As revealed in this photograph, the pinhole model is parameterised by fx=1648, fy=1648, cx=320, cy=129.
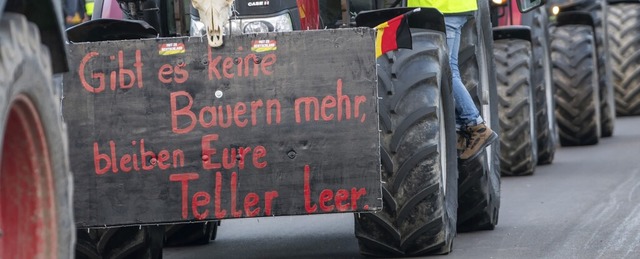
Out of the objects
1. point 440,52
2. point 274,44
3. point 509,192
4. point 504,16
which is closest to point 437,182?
point 440,52

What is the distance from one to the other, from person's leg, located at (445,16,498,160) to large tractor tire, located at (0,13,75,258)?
5.00m

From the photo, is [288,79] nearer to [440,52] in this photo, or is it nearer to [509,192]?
[440,52]

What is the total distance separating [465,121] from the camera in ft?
31.7

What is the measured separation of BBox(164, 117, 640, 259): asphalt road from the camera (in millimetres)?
9109

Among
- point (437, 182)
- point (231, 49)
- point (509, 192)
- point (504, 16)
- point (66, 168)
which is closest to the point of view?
point (66, 168)

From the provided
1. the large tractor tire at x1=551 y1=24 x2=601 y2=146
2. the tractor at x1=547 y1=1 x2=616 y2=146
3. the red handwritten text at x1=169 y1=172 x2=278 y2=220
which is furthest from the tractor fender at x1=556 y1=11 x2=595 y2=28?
the red handwritten text at x1=169 y1=172 x2=278 y2=220

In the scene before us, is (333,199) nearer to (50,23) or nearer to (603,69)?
(50,23)

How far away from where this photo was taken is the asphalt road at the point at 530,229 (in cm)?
911

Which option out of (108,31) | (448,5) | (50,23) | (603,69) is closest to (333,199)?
(108,31)

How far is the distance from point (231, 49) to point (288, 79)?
0.97 feet

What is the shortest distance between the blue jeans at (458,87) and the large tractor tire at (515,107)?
4.22 meters

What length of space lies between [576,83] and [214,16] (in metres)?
9.62

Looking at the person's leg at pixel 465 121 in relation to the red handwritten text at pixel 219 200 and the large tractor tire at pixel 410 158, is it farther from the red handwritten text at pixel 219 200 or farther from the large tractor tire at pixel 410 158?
the red handwritten text at pixel 219 200

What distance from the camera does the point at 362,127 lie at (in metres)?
7.64
